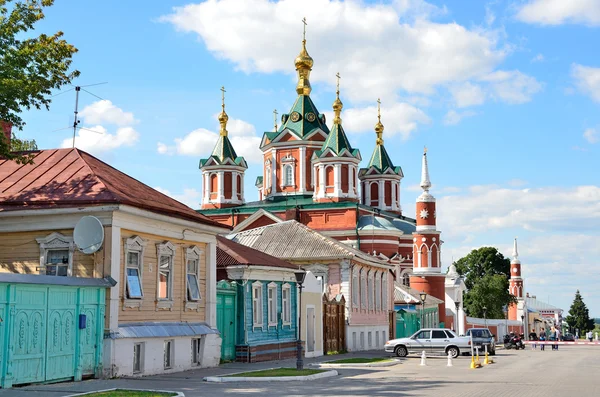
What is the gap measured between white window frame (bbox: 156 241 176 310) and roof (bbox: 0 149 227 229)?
905 mm

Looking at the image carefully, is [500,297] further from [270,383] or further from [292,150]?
[270,383]

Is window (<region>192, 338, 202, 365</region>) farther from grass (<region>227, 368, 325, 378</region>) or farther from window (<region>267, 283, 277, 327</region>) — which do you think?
window (<region>267, 283, 277, 327</region>)

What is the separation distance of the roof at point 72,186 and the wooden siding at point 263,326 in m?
4.24

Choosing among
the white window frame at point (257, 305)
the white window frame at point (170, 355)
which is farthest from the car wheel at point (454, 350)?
the white window frame at point (170, 355)

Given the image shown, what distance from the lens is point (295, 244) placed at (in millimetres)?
38781

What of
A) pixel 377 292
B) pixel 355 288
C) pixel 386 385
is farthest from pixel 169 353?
pixel 377 292

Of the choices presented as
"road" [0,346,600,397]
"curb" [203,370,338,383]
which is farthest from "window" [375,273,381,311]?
"curb" [203,370,338,383]

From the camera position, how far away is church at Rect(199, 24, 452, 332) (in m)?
69.2

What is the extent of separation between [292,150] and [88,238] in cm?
5428

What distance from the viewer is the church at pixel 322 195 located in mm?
69188

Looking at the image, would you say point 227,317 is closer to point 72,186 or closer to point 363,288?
point 72,186

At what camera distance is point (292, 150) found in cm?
7331

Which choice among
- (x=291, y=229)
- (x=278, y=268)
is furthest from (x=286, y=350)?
(x=291, y=229)

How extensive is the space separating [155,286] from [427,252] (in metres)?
53.2
